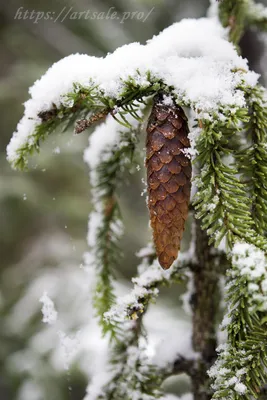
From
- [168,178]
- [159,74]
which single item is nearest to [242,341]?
[168,178]

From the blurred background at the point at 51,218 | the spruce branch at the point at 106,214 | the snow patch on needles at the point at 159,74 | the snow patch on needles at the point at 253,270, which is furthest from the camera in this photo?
the blurred background at the point at 51,218

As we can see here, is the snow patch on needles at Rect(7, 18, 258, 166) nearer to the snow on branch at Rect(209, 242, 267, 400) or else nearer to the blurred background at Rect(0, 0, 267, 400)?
the snow on branch at Rect(209, 242, 267, 400)

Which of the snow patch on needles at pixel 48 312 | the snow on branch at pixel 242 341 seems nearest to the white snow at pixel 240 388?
the snow on branch at pixel 242 341

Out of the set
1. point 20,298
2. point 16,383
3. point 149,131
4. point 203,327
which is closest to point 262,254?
point 149,131

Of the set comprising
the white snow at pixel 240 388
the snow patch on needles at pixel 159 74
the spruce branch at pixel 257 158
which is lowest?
the white snow at pixel 240 388

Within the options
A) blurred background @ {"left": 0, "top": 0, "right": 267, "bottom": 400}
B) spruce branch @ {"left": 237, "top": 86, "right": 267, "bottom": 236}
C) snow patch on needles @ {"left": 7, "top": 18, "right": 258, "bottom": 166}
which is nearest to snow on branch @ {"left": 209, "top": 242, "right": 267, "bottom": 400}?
spruce branch @ {"left": 237, "top": 86, "right": 267, "bottom": 236}

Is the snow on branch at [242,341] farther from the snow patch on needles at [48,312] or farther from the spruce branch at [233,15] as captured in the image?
the spruce branch at [233,15]
